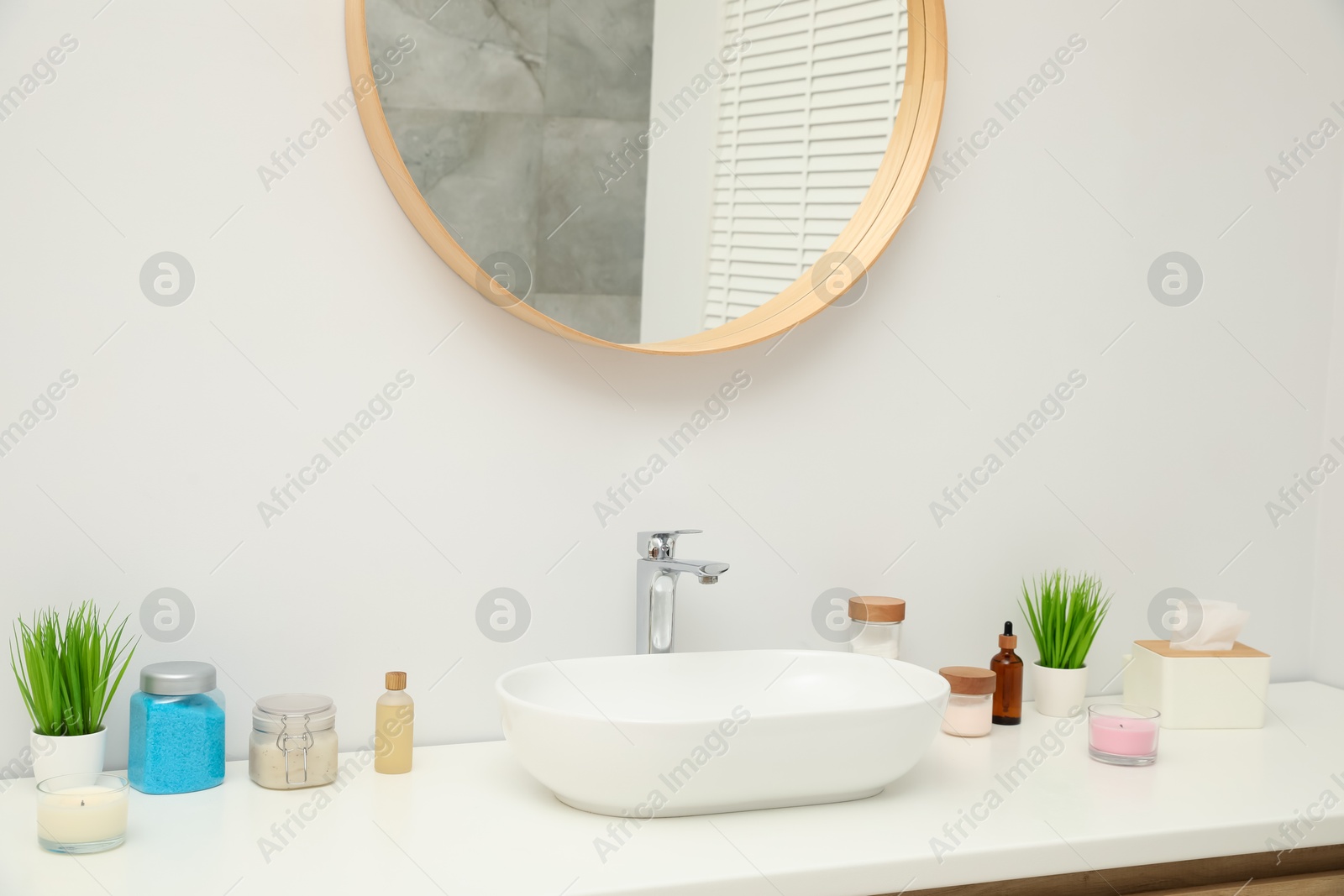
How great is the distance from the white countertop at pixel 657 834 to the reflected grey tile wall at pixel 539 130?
59 centimetres

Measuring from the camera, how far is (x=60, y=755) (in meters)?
1.15

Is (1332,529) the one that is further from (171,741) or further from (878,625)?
(171,741)

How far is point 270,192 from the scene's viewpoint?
1.27 m

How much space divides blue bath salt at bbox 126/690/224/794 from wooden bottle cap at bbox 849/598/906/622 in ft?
2.56

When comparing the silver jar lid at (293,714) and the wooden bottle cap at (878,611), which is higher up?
the wooden bottle cap at (878,611)

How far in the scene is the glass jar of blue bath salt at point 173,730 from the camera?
1.17m

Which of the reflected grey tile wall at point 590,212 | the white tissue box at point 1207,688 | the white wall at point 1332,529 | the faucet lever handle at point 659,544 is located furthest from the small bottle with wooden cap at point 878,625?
the white wall at point 1332,529

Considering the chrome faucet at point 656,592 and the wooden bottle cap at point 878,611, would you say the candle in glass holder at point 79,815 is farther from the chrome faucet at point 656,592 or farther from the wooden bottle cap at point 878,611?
the wooden bottle cap at point 878,611

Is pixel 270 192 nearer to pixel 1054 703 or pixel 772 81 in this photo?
pixel 772 81

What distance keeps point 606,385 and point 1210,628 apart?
2.93 ft

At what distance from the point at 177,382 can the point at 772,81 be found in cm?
83

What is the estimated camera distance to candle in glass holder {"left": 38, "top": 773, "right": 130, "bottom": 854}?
1027 mm

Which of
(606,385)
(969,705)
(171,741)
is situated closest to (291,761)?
(171,741)

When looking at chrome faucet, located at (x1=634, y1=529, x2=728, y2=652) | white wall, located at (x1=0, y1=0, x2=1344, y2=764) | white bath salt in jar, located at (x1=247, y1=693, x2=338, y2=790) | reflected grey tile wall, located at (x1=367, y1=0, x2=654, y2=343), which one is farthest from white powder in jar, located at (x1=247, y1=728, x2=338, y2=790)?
reflected grey tile wall, located at (x1=367, y1=0, x2=654, y2=343)
